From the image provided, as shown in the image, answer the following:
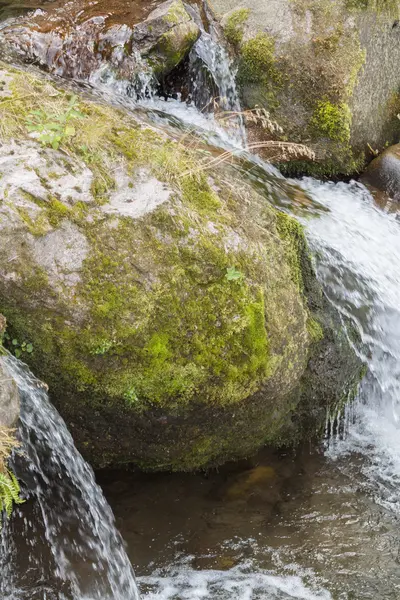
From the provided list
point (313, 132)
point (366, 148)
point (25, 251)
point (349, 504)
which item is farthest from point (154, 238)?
point (366, 148)

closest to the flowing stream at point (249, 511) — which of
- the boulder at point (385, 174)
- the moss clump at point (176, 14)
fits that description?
the boulder at point (385, 174)

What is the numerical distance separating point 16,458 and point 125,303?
1059 mm

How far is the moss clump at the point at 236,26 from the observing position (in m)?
7.69

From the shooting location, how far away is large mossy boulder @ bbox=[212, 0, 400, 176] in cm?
750

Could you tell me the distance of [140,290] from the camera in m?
3.87

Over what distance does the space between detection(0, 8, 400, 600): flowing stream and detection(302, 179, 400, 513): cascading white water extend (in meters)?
0.01

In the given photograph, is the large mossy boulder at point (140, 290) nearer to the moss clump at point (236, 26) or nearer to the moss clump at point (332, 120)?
the moss clump at point (332, 120)

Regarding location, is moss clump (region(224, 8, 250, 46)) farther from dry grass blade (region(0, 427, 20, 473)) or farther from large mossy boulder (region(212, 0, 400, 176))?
dry grass blade (region(0, 427, 20, 473))

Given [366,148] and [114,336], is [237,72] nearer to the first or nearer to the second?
[366,148]

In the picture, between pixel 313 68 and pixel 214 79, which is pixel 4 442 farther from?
pixel 313 68

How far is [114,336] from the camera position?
151 inches

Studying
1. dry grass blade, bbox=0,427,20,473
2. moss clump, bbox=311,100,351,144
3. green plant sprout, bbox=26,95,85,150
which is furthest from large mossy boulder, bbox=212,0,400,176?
dry grass blade, bbox=0,427,20,473

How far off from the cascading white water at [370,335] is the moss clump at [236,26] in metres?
2.88

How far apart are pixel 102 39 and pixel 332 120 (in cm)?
262
